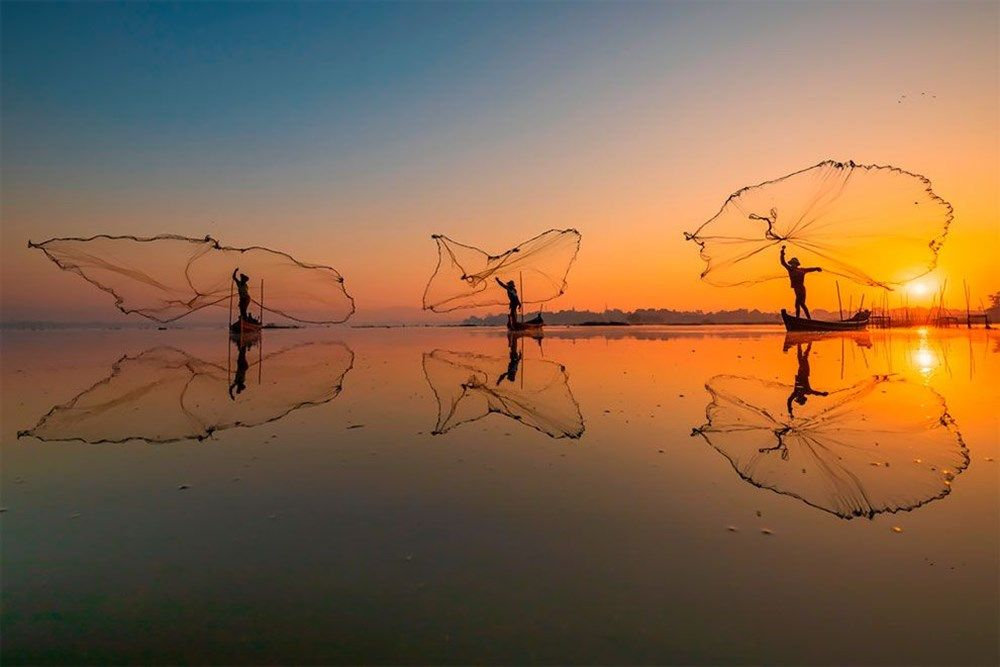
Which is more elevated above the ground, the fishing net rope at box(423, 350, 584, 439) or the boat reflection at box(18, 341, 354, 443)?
the fishing net rope at box(423, 350, 584, 439)

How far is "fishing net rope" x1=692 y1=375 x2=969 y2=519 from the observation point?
5425mm

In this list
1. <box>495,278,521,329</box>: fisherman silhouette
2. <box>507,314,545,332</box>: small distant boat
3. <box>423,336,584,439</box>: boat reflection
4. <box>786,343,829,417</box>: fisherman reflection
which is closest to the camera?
<box>423,336,584,439</box>: boat reflection

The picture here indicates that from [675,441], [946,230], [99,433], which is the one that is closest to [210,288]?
[99,433]

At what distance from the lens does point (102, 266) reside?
2369cm

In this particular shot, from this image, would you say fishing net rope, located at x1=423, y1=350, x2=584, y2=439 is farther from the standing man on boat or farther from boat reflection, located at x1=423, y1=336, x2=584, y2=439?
the standing man on boat

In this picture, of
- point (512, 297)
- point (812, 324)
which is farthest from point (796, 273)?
point (512, 297)

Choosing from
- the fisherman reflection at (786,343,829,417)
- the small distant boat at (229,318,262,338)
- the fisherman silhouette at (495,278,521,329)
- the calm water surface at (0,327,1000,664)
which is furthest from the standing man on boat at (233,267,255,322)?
the fisherman reflection at (786,343,829,417)

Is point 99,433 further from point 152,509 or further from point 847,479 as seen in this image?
point 847,479

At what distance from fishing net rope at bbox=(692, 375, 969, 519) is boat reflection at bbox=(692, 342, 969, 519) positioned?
1 centimetres

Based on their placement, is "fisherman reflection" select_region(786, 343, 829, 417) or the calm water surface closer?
the calm water surface

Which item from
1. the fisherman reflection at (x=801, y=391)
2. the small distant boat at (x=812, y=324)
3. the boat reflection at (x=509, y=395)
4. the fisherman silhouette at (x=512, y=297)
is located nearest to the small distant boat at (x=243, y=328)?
the fisherman silhouette at (x=512, y=297)

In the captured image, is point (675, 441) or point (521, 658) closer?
point (521, 658)

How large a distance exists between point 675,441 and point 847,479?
7.26ft

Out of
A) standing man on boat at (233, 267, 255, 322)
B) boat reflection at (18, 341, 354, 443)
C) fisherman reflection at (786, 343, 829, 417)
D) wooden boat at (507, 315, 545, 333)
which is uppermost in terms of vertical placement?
standing man on boat at (233, 267, 255, 322)
